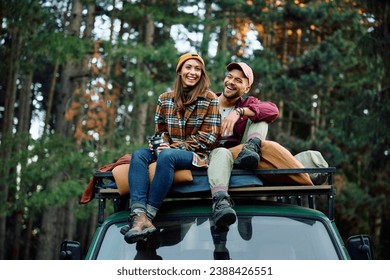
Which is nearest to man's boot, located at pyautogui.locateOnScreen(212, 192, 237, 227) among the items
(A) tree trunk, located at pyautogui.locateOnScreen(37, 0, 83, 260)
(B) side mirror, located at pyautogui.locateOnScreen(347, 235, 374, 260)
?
(B) side mirror, located at pyautogui.locateOnScreen(347, 235, 374, 260)

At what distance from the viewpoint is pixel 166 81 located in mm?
23422

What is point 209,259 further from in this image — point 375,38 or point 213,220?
point 375,38

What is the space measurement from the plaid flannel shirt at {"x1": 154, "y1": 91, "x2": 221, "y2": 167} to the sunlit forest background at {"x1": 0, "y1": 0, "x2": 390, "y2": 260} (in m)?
12.2

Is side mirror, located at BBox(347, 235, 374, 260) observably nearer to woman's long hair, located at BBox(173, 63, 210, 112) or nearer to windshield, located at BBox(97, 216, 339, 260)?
windshield, located at BBox(97, 216, 339, 260)

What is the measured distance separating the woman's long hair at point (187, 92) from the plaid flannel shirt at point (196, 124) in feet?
0.12

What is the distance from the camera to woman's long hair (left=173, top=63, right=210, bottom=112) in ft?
19.0

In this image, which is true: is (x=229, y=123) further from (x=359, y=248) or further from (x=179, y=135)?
(x=359, y=248)

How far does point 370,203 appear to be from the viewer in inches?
1116

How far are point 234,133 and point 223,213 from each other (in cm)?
139

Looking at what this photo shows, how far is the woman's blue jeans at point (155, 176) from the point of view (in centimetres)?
516

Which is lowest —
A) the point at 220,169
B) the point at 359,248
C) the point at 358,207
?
the point at 358,207

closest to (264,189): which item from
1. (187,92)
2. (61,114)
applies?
(187,92)

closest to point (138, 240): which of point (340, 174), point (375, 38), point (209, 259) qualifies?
point (209, 259)

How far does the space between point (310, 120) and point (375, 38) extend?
40.7 ft
